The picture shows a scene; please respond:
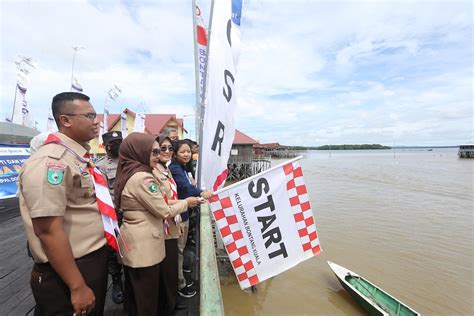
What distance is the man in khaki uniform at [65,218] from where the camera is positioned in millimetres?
1245

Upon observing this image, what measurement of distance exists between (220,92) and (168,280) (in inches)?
74.7

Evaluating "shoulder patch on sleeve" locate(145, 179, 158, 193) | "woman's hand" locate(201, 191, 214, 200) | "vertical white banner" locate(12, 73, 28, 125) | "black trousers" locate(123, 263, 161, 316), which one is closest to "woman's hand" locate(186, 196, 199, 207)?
"woman's hand" locate(201, 191, 214, 200)

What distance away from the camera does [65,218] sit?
4.57ft

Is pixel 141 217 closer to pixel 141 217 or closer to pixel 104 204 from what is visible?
pixel 141 217

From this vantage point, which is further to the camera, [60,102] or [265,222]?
[265,222]

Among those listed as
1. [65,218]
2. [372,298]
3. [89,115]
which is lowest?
[372,298]

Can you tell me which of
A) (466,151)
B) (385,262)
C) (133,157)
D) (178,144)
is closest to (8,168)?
(178,144)

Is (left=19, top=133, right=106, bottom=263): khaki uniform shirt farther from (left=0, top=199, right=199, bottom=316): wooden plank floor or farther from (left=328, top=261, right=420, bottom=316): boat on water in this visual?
(left=328, top=261, right=420, bottom=316): boat on water

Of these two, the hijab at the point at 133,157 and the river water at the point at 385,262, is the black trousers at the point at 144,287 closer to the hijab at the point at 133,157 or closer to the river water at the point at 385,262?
the hijab at the point at 133,157

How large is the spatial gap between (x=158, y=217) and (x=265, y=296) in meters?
5.02

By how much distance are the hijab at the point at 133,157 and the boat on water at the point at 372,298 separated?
5216 mm

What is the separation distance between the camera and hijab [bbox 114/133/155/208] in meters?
1.96

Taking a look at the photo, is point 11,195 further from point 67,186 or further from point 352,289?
point 352,289

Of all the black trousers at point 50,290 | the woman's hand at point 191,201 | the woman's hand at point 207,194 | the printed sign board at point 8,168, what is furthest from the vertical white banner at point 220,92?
the printed sign board at point 8,168
